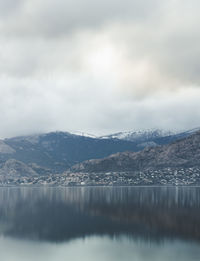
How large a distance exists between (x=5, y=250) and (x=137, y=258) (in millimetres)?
38268

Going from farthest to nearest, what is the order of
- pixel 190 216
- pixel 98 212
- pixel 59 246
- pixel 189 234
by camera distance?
pixel 98 212 < pixel 190 216 < pixel 189 234 < pixel 59 246

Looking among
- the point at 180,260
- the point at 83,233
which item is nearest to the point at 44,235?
the point at 83,233

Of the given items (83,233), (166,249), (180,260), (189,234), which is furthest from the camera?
(83,233)

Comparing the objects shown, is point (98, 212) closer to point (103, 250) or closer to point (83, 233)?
point (83, 233)

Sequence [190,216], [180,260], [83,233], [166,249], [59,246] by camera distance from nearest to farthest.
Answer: [180,260] → [166,249] → [59,246] → [83,233] → [190,216]

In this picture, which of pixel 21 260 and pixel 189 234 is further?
pixel 189 234

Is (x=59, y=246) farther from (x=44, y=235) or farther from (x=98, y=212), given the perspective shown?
(x=98, y=212)

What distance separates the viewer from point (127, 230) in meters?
123

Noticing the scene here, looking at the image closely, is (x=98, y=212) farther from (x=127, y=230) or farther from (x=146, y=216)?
(x=127, y=230)

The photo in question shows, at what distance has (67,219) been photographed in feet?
506

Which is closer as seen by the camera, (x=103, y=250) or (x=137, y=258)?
(x=137, y=258)

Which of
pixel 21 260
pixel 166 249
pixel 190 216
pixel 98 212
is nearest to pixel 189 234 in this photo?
pixel 166 249

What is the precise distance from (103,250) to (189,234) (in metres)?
32.1

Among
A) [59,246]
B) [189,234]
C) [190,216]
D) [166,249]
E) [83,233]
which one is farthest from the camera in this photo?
[190,216]
